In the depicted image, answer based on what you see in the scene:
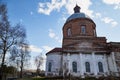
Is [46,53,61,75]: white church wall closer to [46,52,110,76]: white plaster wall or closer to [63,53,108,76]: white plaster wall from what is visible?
[46,52,110,76]: white plaster wall

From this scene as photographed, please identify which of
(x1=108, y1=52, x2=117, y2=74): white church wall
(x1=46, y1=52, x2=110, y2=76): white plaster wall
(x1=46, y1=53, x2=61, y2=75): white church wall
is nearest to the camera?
(x1=108, y1=52, x2=117, y2=74): white church wall

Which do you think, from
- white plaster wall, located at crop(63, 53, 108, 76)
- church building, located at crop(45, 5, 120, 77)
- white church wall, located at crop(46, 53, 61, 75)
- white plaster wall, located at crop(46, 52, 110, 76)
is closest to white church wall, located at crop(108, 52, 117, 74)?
church building, located at crop(45, 5, 120, 77)

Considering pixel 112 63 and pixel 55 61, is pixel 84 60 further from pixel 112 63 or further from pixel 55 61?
pixel 55 61

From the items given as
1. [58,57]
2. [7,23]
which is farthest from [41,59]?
[7,23]

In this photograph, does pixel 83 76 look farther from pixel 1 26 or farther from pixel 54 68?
pixel 1 26

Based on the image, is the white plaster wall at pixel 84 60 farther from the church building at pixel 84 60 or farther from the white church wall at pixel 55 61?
the white church wall at pixel 55 61

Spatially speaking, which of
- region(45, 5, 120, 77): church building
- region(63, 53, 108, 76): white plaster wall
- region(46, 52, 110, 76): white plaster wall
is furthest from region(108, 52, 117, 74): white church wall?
region(63, 53, 108, 76): white plaster wall

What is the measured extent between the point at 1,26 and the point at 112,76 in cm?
1934

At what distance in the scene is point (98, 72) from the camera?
22.0 m

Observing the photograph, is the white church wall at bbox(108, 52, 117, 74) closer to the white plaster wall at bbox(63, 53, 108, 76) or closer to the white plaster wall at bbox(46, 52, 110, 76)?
the white plaster wall at bbox(46, 52, 110, 76)

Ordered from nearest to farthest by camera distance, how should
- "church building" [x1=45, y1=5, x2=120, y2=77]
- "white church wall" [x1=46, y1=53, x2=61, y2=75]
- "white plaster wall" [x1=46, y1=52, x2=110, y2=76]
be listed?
"church building" [x1=45, y1=5, x2=120, y2=77]
"white plaster wall" [x1=46, y1=52, x2=110, y2=76]
"white church wall" [x1=46, y1=53, x2=61, y2=75]

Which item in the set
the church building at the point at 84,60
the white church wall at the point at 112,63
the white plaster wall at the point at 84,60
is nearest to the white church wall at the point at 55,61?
the church building at the point at 84,60

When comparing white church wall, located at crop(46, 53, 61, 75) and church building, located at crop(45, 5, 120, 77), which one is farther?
white church wall, located at crop(46, 53, 61, 75)

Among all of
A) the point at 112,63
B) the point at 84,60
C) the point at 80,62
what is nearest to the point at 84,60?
the point at 84,60
